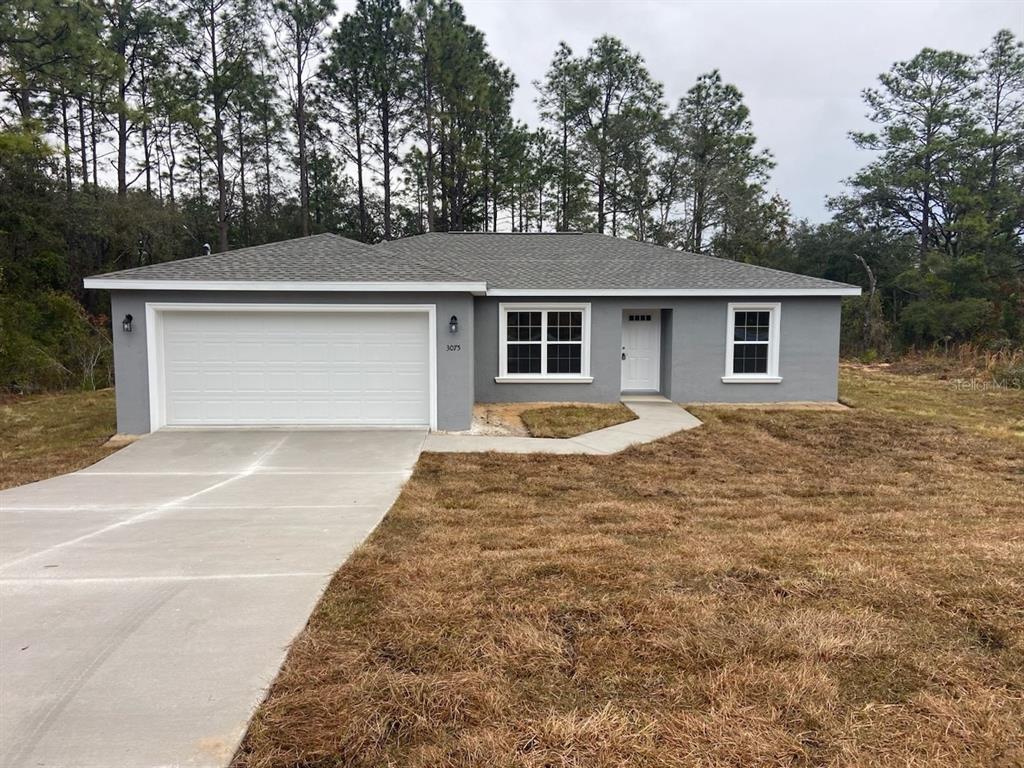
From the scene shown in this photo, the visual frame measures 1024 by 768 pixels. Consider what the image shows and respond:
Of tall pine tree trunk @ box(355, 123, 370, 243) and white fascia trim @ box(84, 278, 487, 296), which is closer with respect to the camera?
white fascia trim @ box(84, 278, 487, 296)

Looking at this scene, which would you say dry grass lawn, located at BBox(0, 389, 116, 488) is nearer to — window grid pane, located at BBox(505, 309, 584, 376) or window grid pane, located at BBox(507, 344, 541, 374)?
window grid pane, located at BBox(507, 344, 541, 374)

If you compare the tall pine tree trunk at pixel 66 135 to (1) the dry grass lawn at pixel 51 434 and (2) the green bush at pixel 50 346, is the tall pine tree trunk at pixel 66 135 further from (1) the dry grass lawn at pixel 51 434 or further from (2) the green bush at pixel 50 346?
(1) the dry grass lawn at pixel 51 434

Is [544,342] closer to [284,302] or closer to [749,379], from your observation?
[749,379]

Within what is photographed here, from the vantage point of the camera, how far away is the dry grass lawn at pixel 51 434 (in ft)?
26.5

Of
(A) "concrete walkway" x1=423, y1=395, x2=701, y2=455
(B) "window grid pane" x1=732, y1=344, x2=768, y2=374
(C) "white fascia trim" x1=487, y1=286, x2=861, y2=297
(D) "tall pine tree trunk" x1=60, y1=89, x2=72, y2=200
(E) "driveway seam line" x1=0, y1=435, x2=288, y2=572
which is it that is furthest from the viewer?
(D) "tall pine tree trunk" x1=60, y1=89, x2=72, y2=200

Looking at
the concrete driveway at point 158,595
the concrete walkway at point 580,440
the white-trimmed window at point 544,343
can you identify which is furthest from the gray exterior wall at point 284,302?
the white-trimmed window at point 544,343

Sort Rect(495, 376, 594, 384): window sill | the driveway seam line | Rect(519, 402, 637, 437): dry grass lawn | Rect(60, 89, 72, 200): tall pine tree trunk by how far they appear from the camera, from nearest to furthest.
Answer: the driveway seam line → Rect(519, 402, 637, 437): dry grass lawn → Rect(495, 376, 594, 384): window sill → Rect(60, 89, 72, 200): tall pine tree trunk

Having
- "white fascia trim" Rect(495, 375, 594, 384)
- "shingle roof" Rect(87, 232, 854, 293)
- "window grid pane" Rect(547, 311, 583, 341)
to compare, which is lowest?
"white fascia trim" Rect(495, 375, 594, 384)

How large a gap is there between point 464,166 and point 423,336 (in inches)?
767

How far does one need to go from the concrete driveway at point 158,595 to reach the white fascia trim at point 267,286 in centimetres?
335

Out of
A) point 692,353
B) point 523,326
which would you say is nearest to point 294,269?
point 523,326

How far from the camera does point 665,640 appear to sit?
3100 mm

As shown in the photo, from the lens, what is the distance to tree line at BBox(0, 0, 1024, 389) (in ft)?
76.5

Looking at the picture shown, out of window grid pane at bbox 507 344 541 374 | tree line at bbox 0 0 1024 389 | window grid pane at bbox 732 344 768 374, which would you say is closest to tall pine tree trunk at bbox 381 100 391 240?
tree line at bbox 0 0 1024 389
